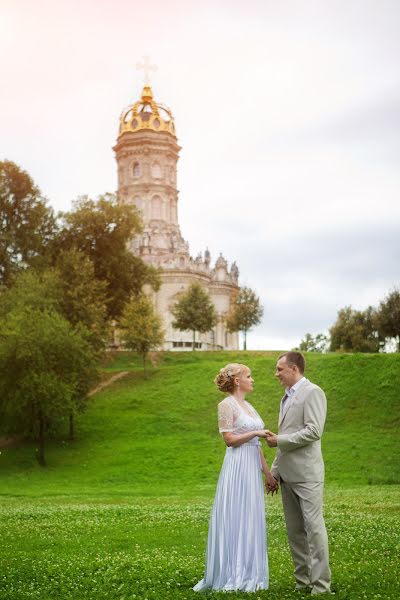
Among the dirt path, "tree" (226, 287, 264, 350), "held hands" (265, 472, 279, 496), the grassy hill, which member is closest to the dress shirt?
"held hands" (265, 472, 279, 496)

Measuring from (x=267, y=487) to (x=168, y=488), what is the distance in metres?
24.7

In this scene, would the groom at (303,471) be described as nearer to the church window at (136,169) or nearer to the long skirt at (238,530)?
the long skirt at (238,530)

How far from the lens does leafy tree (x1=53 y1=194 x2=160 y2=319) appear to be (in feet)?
201

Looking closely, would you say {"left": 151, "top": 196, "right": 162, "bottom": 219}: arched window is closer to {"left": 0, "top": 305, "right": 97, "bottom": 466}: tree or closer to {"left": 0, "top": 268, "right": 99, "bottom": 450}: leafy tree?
{"left": 0, "top": 268, "right": 99, "bottom": 450}: leafy tree

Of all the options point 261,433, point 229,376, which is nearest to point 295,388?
point 261,433

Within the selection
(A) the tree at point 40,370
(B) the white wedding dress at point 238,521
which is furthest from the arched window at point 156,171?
(B) the white wedding dress at point 238,521

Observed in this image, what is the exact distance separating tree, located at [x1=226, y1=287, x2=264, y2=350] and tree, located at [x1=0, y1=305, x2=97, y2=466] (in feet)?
114

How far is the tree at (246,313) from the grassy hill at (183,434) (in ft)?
48.0

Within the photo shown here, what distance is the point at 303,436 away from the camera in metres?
10.4

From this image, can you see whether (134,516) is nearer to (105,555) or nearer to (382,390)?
(105,555)

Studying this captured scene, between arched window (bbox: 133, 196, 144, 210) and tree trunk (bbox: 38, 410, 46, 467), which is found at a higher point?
arched window (bbox: 133, 196, 144, 210)

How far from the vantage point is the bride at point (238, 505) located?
10734mm

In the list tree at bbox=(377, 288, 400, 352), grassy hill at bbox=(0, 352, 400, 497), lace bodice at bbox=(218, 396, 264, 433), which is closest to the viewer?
lace bodice at bbox=(218, 396, 264, 433)

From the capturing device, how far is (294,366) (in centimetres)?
1066
